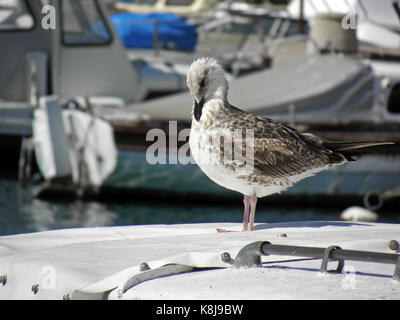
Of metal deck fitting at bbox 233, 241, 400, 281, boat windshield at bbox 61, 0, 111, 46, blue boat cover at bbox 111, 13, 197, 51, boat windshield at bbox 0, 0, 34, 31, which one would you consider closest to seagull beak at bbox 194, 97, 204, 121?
metal deck fitting at bbox 233, 241, 400, 281

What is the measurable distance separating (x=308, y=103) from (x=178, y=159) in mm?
2545

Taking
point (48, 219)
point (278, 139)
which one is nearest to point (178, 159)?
point (48, 219)

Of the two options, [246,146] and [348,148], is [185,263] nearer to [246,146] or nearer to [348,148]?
[246,146]

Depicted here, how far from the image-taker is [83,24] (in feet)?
62.1

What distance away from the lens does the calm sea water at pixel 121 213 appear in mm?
13086

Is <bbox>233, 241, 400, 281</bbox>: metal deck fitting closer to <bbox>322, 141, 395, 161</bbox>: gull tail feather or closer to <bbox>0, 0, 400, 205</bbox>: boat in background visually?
<bbox>322, 141, 395, 161</bbox>: gull tail feather

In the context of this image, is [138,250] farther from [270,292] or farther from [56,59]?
[56,59]

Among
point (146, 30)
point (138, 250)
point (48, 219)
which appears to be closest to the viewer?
point (138, 250)

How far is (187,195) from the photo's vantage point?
47.8 feet

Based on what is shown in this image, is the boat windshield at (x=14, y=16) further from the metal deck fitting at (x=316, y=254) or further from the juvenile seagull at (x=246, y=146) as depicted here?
the metal deck fitting at (x=316, y=254)

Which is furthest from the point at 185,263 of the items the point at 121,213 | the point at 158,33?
the point at 158,33

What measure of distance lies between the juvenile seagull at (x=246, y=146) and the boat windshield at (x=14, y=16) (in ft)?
45.1

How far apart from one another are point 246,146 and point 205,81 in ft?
1.85

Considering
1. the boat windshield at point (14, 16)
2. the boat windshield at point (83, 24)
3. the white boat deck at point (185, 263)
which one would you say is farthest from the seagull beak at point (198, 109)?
the boat windshield at point (14, 16)
